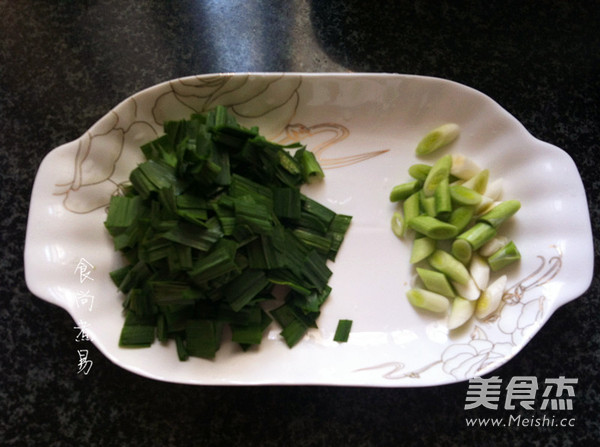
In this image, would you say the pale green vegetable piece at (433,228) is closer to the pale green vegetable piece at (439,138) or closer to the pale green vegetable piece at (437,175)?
the pale green vegetable piece at (437,175)

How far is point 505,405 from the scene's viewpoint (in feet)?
4.31

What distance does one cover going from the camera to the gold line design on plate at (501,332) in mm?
1221

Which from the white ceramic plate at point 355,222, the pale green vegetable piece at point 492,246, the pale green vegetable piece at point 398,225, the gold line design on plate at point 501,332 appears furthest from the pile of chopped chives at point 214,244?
the pale green vegetable piece at point 492,246

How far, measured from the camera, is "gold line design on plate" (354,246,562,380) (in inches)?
48.1

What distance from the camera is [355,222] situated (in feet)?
4.59

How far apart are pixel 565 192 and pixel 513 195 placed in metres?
0.13

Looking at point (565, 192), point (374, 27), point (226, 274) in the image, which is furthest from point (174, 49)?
point (565, 192)

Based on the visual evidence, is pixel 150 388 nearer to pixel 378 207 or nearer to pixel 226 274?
pixel 226 274

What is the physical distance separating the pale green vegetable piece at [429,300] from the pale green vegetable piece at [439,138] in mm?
405

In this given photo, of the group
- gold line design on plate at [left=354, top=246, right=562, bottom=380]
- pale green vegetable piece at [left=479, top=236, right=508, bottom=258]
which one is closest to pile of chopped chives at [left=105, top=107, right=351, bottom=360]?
gold line design on plate at [left=354, top=246, right=562, bottom=380]

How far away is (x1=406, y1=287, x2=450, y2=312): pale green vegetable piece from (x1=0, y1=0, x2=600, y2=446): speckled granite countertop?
0.22 meters

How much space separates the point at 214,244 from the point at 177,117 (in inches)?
16.7

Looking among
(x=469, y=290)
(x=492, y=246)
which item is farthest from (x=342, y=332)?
(x=492, y=246)

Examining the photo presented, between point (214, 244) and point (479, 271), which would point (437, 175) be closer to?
point (479, 271)
